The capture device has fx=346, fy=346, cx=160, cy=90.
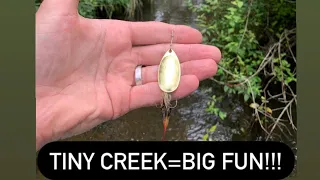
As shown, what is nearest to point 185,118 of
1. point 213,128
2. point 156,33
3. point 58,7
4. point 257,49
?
point 213,128

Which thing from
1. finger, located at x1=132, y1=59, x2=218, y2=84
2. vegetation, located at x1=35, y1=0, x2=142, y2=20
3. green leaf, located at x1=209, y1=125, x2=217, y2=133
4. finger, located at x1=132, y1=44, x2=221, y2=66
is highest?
vegetation, located at x1=35, y1=0, x2=142, y2=20

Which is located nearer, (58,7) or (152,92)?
(58,7)

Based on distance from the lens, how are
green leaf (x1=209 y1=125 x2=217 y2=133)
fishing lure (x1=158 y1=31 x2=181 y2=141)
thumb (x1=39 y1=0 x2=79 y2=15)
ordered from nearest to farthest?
1. thumb (x1=39 y1=0 x2=79 y2=15)
2. fishing lure (x1=158 y1=31 x2=181 y2=141)
3. green leaf (x1=209 y1=125 x2=217 y2=133)

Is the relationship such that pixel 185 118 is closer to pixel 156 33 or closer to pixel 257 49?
pixel 257 49

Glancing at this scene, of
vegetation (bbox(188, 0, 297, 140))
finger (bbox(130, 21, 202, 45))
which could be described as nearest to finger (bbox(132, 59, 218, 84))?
finger (bbox(130, 21, 202, 45))

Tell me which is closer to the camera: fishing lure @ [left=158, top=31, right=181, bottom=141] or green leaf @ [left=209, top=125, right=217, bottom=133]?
fishing lure @ [left=158, top=31, right=181, bottom=141]

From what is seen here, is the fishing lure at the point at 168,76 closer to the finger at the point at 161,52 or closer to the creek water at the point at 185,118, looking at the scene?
the finger at the point at 161,52

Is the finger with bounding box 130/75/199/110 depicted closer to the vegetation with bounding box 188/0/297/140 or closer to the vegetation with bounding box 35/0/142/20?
the vegetation with bounding box 188/0/297/140
